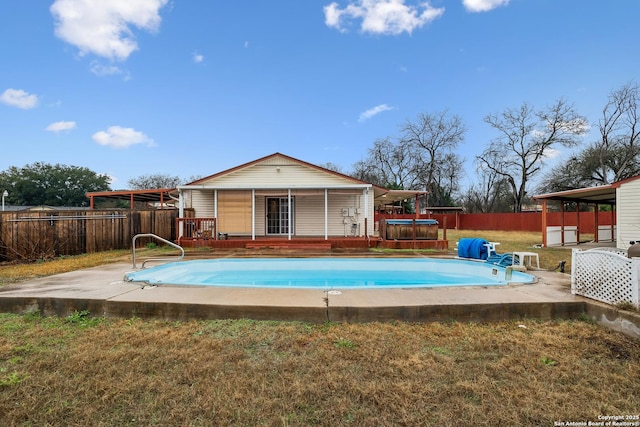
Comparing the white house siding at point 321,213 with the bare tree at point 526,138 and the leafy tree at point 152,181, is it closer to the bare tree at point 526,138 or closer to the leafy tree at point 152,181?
the bare tree at point 526,138

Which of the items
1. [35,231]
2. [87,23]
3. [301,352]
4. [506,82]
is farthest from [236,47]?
[301,352]

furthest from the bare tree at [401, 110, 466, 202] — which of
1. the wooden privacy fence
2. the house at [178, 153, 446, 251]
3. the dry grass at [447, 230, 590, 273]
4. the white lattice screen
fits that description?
the white lattice screen

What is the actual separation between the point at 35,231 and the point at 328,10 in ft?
48.9

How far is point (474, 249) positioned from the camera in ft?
29.8

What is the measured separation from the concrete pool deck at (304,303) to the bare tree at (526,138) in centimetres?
3584

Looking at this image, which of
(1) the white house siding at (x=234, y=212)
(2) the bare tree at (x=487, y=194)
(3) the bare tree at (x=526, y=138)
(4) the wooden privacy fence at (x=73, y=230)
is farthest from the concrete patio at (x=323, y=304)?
(2) the bare tree at (x=487, y=194)

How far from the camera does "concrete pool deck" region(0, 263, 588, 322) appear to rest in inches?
158

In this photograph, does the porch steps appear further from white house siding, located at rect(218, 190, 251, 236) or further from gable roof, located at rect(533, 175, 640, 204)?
gable roof, located at rect(533, 175, 640, 204)

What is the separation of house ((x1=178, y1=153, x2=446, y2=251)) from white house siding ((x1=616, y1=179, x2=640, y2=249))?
363 inches

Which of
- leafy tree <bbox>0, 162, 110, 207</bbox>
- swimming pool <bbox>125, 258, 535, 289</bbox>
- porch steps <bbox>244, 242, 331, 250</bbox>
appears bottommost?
swimming pool <bbox>125, 258, 535, 289</bbox>

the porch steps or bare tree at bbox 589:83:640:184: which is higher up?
bare tree at bbox 589:83:640:184

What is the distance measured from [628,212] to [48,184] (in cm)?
6625

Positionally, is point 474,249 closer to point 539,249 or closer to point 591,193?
point 539,249

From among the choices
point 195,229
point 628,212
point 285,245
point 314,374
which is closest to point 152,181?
point 195,229
